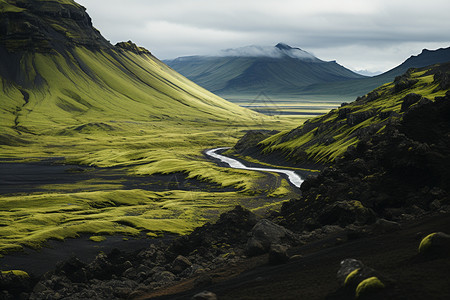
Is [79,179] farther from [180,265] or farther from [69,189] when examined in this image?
[180,265]

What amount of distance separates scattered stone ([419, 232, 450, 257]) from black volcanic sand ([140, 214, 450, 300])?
2.40 ft

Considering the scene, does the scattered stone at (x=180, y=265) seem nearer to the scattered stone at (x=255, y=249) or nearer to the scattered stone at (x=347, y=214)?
the scattered stone at (x=255, y=249)

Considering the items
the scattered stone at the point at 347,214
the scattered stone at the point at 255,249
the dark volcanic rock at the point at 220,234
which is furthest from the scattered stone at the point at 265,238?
the dark volcanic rock at the point at 220,234

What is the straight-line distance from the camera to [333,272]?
115 feet

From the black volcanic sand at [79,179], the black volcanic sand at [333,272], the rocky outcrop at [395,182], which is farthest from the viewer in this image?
the black volcanic sand at [79,179]

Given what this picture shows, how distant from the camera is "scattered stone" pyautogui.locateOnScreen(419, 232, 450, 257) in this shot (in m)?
31.3

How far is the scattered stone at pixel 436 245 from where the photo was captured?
31.3 metres

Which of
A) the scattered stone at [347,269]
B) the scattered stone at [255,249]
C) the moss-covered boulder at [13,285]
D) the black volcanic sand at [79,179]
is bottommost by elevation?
the black volcanic sand at [79,179]

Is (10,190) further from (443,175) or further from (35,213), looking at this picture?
(443,175)

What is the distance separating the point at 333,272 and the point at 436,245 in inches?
315

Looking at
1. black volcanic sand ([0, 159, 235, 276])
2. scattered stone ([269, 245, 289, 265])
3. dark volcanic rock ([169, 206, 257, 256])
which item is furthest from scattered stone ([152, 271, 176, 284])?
black volcanic sand ([0, 159, 235, 276])

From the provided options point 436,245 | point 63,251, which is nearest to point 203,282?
point 436,245

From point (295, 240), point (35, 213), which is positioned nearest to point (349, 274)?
point (295, 240)

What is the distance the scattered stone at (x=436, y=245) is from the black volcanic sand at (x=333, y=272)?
0.73 meters
